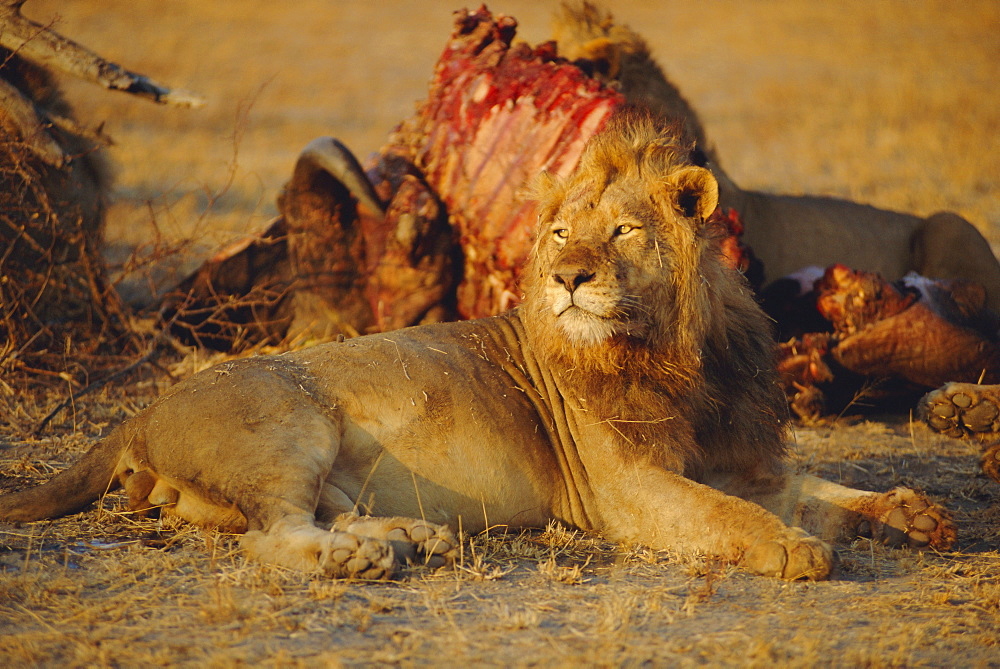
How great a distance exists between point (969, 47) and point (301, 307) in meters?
21.2

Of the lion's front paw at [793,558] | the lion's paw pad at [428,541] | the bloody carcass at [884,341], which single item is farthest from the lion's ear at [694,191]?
the bloody carcass at [884,341]

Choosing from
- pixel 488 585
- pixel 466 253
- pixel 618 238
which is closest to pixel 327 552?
pixel 488 585

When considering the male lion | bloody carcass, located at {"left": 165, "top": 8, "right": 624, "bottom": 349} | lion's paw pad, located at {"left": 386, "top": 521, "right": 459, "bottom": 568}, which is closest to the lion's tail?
lion's paw pad, located at {"left": 386, "top": 521, "right": 459, "bottom": 568}

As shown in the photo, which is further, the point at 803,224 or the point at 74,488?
the point at 803,224

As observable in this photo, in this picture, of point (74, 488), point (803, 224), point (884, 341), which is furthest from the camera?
point (803, 224)

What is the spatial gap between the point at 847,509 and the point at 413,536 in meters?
1.61

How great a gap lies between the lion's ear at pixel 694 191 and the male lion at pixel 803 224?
2.86 meters

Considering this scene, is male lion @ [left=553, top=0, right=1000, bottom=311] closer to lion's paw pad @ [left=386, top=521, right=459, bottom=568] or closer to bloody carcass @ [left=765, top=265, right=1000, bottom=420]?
bloody carcass @ [left=765, top=265, right=1000, bottom=420]

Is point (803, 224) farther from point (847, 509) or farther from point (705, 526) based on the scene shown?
point (705, 526)

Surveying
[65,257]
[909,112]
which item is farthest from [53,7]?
[65,257]

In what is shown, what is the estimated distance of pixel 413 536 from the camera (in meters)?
3.14

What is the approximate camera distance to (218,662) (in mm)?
2361

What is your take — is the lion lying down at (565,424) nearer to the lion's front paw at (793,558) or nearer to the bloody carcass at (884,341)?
the lion's front paw at (793,558)

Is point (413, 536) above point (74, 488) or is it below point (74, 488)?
above
